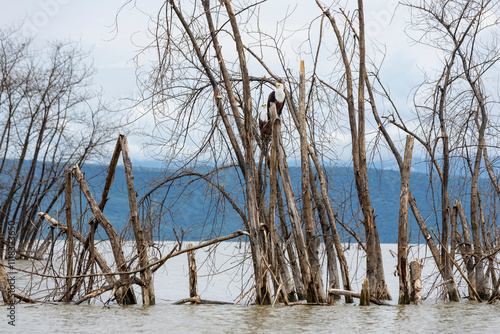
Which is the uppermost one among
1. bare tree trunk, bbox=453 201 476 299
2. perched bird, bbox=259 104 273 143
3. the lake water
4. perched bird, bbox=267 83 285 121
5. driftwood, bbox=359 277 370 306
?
perched bird, bbox=267 83 285 121

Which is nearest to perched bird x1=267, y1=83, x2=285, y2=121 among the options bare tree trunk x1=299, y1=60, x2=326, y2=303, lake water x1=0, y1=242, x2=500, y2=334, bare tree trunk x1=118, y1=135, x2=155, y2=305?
bare tree trunk x1=299, y1=60, x2=326, y2=303

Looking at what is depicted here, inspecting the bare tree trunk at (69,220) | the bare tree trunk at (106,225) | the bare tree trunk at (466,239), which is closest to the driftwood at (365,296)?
the bare tree trunk at (466,239)

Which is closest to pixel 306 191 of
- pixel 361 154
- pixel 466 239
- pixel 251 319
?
pixel 361 154

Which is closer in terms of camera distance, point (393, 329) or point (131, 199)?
point (393, 329)

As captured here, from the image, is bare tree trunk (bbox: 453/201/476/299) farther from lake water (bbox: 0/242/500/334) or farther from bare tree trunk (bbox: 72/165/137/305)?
bare tree trunk (bbox: 72/165/137/305)

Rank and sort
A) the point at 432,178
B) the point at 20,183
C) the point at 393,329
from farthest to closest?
the point at 20,183
the point at 432,178
the point at 393,329

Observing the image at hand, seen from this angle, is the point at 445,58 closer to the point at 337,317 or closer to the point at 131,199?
the point at 337,317

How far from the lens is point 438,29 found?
33.7 feet

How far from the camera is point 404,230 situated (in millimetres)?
8406

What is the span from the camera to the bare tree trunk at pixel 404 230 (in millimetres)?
8367

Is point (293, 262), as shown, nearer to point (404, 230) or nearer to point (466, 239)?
point (404, 230)

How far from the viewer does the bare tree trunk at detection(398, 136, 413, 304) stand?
8367 millimetres

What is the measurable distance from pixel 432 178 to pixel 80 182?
5.46 metres

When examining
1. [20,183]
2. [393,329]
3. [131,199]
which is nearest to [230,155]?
[131,199]
